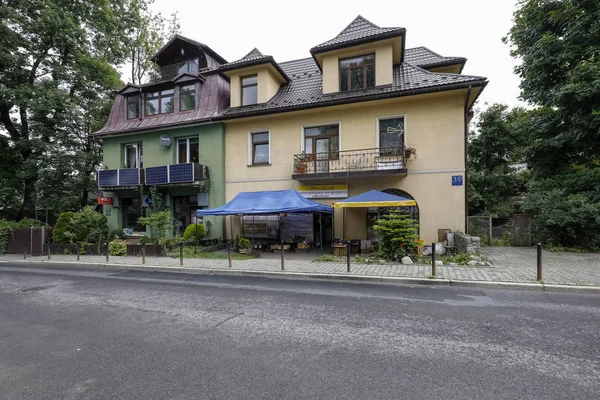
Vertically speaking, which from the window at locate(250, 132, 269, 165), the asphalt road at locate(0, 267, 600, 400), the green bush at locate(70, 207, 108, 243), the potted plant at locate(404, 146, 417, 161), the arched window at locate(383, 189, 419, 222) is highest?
the window at locate(250, 132, 269, 165)

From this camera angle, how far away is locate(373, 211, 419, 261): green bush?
9.80 meters

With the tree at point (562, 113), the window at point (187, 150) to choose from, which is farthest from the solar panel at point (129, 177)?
the tree at point (562, 113)

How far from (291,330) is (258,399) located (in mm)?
1773

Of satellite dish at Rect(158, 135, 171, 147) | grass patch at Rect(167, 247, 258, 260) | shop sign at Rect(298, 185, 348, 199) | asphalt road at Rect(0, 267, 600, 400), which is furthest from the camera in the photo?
satellite dish at Rect(158, 135, 171, 147)

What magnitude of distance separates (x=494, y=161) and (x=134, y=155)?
26.2 m

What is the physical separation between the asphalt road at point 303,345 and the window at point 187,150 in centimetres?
1069

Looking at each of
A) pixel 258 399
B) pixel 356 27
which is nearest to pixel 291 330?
pixel 258 399

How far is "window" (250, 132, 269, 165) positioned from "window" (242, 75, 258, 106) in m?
2.04

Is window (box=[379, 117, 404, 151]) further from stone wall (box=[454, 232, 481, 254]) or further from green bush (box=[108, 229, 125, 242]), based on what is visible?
green bush (box=[108, 229, 125, 242])

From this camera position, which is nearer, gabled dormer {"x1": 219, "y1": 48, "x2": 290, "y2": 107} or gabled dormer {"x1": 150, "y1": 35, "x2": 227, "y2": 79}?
gabled dormer {"x1": 219, "y1": 48, "x2": 290, "y2": 107}

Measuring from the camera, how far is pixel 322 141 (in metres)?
14.2

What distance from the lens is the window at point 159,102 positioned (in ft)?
56.8

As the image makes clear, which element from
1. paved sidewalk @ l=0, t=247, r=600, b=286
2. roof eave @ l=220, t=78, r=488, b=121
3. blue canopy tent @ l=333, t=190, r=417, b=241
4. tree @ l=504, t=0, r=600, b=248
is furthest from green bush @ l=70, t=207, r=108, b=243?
tree @ l=504, t=0, r=600, b=248

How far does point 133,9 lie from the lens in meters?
23.1
